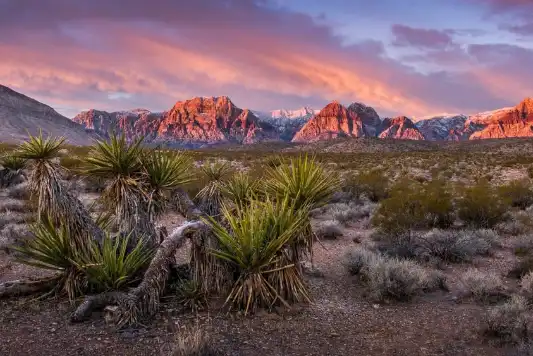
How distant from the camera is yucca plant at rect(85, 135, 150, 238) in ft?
23.0

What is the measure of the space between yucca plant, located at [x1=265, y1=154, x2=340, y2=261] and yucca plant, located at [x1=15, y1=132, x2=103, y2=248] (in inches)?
131

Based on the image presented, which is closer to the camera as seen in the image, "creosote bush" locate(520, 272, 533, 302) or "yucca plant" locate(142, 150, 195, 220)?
"yucca plant" locate(142, 150, 195, 220)

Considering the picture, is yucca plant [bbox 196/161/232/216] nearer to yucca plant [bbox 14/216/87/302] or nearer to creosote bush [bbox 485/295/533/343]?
yucca plant [bbox 14/216/87/302]

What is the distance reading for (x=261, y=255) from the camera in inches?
265

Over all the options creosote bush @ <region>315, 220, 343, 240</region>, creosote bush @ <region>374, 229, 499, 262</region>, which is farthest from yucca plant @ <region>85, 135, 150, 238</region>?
creosote bush @ <region>315, 220, 343, 240</region>

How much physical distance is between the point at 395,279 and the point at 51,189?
236 inches

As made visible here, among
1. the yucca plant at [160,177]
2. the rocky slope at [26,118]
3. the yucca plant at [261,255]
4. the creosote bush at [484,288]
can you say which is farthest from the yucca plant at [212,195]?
the rocky slope at [26,118]

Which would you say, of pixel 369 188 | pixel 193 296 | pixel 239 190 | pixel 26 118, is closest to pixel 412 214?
pixel 239 190

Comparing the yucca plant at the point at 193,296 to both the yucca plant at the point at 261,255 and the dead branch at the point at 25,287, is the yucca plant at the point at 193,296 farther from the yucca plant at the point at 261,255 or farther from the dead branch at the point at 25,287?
the dead branch at the point at 25,287

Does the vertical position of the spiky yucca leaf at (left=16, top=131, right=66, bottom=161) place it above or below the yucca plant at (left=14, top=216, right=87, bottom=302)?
above

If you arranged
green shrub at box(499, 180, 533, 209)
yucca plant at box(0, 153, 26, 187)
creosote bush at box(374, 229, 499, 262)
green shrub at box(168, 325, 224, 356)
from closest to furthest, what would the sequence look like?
green shrub at box(168, 325, 224, 356)
creosote bush at box(374, 229, 499, 262)
green shrub at box(499, 180, 533, 209)
yucca plant at box(0, 153, 26, 187)

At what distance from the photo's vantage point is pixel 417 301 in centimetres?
779

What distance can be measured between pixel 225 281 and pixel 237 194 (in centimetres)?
202

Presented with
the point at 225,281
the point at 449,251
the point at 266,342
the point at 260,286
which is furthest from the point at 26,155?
the point at 449,251
